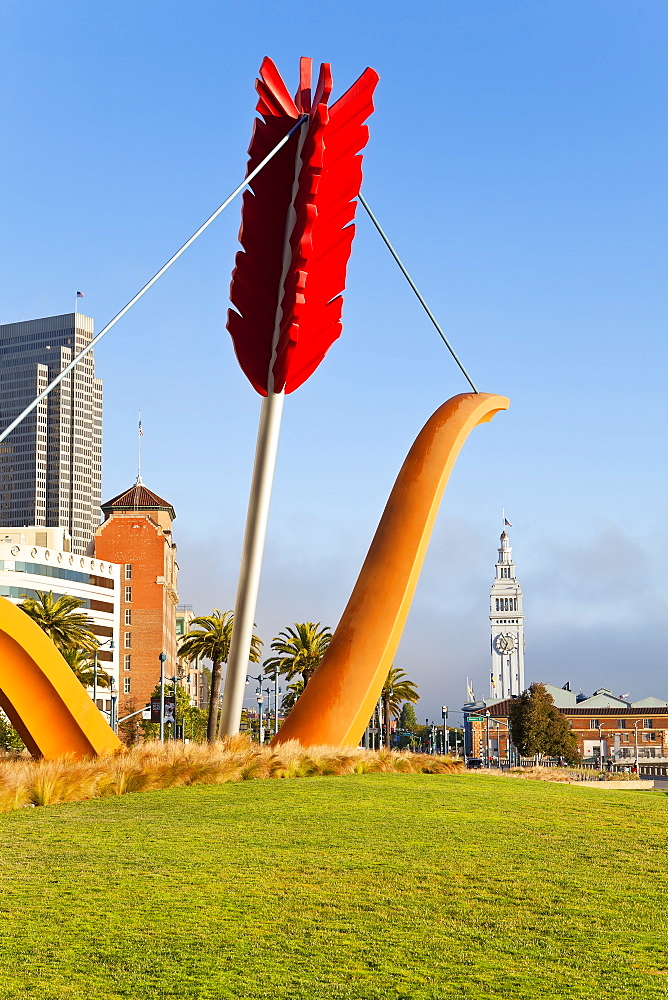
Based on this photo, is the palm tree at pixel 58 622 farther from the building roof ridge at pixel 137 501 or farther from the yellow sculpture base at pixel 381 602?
the building roof ridge at pixel 137 501

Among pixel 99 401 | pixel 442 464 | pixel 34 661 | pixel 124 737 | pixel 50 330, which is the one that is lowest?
pixel 124 737

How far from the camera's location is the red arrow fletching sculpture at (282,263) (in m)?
15.9

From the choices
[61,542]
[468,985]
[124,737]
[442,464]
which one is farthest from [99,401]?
[468,985]

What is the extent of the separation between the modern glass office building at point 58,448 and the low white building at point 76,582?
280 ft

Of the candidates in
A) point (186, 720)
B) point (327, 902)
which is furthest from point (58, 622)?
point (327, 902)

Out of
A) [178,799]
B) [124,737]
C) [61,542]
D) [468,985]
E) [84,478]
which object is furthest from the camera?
[84,478]

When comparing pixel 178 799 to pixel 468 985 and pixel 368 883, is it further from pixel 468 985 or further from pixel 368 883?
pixel 468 985

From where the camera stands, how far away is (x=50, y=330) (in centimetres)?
18100

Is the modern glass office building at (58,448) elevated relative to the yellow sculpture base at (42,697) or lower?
elevated

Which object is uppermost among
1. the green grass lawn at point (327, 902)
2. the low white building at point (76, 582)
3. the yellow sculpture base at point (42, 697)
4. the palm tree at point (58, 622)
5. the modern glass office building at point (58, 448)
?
the modern glass office building at point (58, 448)

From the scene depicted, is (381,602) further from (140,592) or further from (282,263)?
(140,592)

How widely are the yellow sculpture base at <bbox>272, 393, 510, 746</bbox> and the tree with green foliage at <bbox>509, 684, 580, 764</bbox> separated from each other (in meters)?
44.0

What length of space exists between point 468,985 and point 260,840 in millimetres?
4293

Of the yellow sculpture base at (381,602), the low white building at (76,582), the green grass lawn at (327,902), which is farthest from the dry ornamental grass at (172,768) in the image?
the low white building at (76,582)
